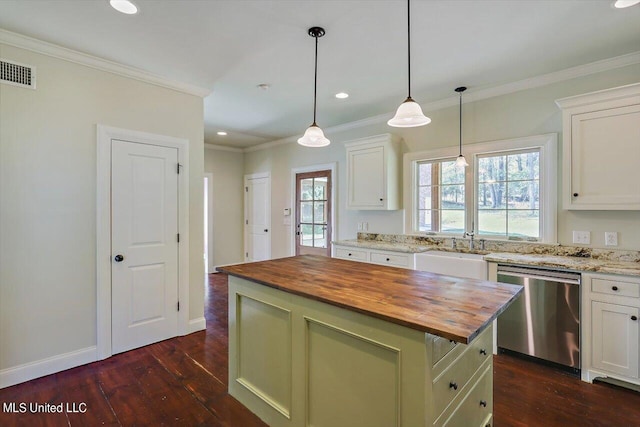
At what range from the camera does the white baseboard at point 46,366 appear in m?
2.34

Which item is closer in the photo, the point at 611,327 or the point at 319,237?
the point at 611,327

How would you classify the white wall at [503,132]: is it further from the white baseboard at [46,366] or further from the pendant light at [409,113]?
the white baseboard at [46,366]

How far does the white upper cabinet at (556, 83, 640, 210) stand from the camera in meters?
2.42

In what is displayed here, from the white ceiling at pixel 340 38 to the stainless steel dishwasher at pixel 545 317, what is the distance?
184 cm

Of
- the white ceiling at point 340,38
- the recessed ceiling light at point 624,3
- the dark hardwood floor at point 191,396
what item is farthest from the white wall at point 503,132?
the dark hardwood floor at point 191,396

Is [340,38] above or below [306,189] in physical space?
above

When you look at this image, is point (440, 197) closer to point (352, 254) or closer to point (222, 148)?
point (352, 254)

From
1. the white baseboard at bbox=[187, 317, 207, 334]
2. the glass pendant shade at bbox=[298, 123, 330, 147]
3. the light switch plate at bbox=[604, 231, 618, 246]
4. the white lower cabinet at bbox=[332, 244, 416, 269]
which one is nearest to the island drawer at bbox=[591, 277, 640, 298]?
the light switch plate at bbox=[604, 231, 618, 246]

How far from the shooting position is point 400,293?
1584mm

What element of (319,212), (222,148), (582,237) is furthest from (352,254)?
(222,148)

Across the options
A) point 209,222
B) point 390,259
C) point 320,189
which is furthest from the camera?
point 209,222

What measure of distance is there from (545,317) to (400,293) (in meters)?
1.82

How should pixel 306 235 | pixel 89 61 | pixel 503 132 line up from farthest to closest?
1. pixel 306 235
2. pixel 503 132
3. pixel 89 61

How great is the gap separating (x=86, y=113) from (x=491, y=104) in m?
3.96
